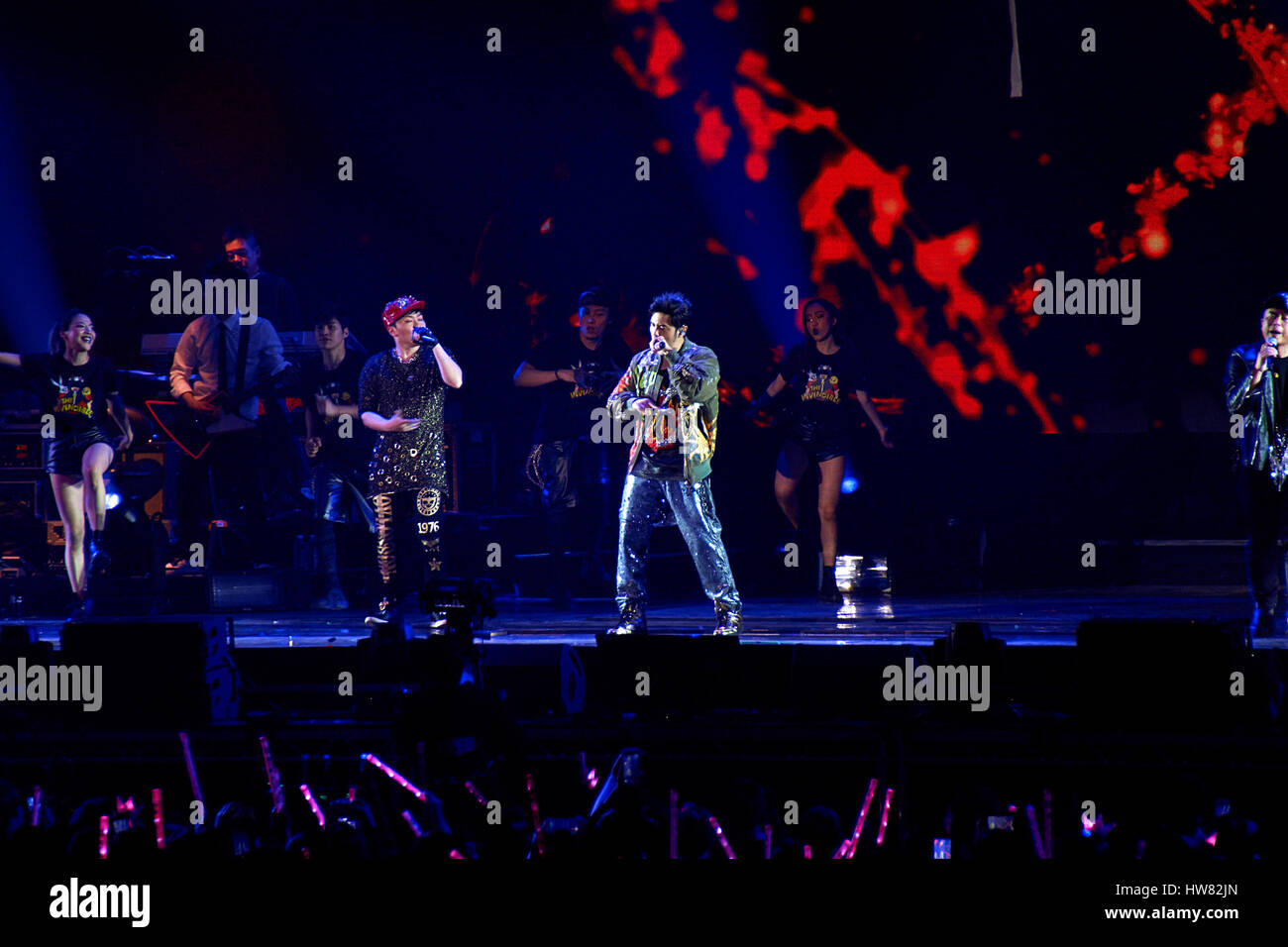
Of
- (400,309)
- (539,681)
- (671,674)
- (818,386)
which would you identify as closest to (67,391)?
(400,309)

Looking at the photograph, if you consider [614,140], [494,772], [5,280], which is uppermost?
[614,140]

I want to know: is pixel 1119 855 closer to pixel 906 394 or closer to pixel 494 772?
pixel 494 772

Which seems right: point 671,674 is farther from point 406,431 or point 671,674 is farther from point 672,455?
point 406,431

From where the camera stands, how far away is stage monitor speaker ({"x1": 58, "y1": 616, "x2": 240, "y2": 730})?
602 cm

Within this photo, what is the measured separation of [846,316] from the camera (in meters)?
11.7

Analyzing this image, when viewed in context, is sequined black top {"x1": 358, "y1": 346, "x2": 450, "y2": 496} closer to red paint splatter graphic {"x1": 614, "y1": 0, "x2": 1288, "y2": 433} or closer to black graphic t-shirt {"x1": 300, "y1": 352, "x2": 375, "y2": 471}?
black graphic t-shirt {"x1": 300, "y1": 352, "x2": 375, "y2": 471}

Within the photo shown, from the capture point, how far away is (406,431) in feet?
26.4

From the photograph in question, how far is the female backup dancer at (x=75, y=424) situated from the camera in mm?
8766

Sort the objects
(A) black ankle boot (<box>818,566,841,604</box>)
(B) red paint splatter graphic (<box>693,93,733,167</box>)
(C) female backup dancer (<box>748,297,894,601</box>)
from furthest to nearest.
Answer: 1. (B) red paint splatter graphic (<box>693,93,733,167</box>)
2. (A) black ankle boot (<box>818,566,841,604</box>)
3. (C) female backup dancer (<box>748,297,894,601</box>)

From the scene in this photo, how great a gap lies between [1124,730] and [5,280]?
9.82 metres

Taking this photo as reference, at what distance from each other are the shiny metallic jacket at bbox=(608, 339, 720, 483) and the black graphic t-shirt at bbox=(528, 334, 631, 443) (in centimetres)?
199

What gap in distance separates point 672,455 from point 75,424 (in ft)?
12.9

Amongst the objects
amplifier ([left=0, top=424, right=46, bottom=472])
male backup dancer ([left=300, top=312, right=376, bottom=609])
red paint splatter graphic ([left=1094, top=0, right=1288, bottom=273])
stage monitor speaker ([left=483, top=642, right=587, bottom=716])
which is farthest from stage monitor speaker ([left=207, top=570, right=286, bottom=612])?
red paint splatter graphic ([left=1094, top=0, right=1288, bottom=273])
